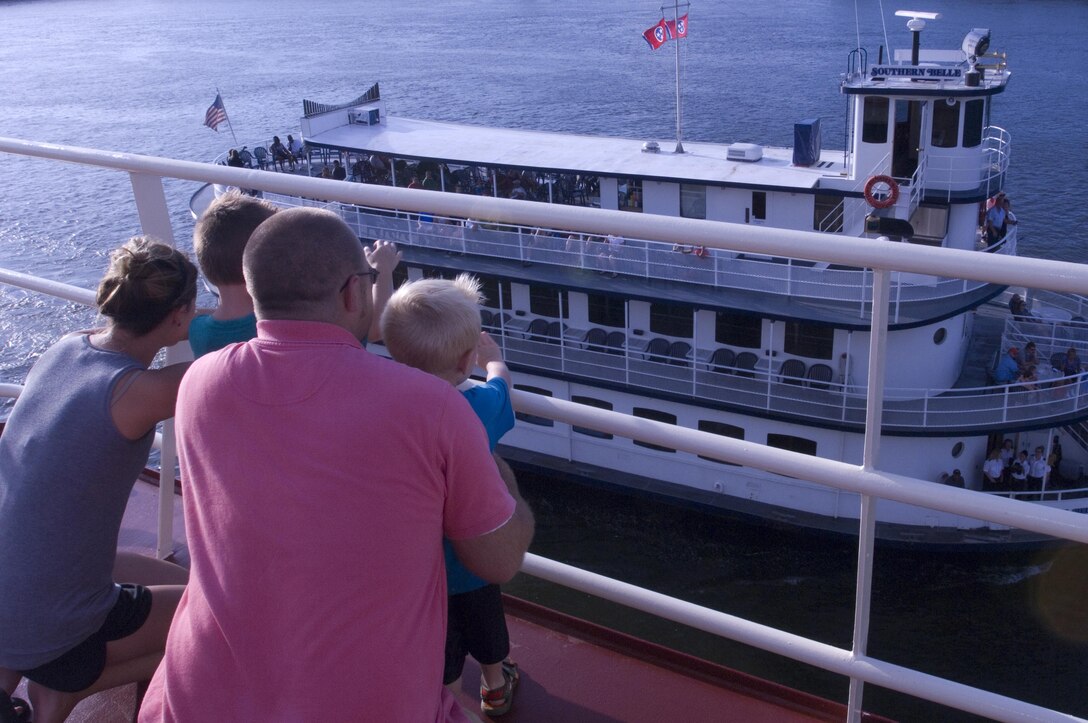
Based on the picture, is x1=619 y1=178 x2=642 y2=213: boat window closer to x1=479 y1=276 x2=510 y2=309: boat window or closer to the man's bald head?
x1=479 y1=276 x2=510 y2=309: boat window

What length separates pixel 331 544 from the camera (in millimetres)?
1478

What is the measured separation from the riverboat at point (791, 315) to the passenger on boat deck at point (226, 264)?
347 inches

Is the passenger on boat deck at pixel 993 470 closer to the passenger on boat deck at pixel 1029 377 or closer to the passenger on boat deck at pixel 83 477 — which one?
the passenger on boat deck at pixel 1029 377

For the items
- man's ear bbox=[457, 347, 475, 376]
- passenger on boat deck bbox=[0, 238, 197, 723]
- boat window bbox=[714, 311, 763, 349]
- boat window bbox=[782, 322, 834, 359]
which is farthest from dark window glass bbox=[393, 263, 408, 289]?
man's ear bbox=[457, 347, 475, 376]

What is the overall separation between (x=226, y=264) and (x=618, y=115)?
102 ft

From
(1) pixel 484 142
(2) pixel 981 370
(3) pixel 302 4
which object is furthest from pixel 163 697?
(3) pixel 302 4

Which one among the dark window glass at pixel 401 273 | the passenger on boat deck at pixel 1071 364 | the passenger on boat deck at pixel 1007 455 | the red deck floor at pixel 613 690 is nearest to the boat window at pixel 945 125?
the passenger on boat deck at pixel 1071 364

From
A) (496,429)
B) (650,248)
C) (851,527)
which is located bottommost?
(851,527)

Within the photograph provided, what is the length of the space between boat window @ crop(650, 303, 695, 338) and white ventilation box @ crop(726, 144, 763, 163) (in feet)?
7.83

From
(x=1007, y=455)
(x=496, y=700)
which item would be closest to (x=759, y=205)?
(x=1007, y=455)

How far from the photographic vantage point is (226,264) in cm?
216

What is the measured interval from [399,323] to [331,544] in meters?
0.54

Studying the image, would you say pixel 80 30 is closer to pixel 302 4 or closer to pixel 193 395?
pixel 302 4

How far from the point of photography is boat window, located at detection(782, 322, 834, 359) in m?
11.6
